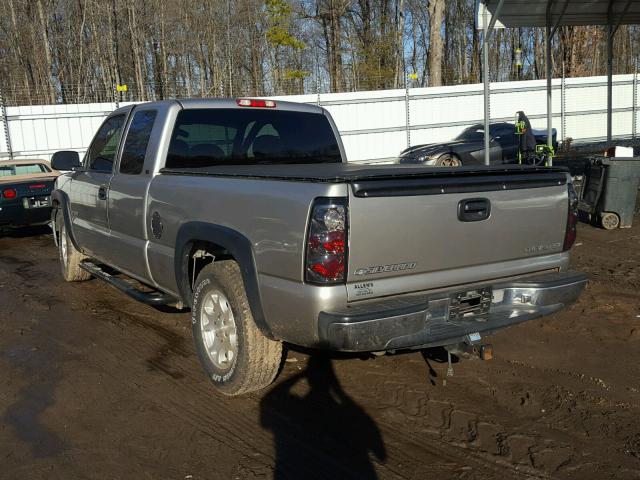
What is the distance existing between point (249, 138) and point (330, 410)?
240cm

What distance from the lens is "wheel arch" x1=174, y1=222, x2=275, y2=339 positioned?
11.4 ft

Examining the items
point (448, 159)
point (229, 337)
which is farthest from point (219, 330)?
point (448, 159)

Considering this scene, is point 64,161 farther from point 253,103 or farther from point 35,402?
point 35,402

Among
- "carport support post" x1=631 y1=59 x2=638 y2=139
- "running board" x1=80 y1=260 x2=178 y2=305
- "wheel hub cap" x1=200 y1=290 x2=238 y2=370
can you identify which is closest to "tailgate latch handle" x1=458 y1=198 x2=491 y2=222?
"wheel hub cap" x1=200 y1=290 x2=238 y2=370

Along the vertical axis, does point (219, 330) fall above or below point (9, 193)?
below

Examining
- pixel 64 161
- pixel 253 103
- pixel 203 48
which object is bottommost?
pixel 64 161

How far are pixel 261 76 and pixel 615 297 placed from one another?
1238 inches

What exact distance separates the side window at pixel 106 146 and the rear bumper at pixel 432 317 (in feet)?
10.5

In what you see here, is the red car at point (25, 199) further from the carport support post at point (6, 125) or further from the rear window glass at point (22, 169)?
the carport support post at point (6, 125)

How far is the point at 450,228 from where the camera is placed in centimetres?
341

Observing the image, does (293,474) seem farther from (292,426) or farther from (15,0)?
(15,0)

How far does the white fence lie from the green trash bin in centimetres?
1173

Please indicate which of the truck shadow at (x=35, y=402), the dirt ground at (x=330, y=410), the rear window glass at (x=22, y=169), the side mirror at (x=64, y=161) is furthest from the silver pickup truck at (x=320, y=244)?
the rear window glass at (x=22, y=169)

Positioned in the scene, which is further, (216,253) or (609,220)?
(609,220)
